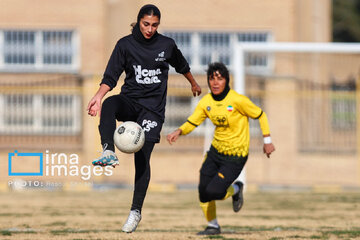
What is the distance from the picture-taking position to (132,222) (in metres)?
8.99

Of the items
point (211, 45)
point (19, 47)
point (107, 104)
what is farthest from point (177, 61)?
point (19, 47)

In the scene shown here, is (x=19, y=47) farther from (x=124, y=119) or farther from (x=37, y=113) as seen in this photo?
(x=124, y=119)

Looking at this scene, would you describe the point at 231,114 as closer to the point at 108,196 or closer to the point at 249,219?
the point at 249,219

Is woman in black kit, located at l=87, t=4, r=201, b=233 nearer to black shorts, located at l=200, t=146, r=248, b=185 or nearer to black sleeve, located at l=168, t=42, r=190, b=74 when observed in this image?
black sleeve, located at l=168, t=42, r=190, b=74

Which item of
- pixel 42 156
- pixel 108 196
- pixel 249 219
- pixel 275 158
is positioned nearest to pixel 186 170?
pixel 275 158

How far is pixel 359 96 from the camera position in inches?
936

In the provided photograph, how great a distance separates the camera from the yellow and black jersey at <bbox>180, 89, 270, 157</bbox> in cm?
1096

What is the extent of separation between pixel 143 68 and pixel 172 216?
17.3 ft

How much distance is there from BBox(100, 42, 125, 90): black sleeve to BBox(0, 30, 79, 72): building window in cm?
1730

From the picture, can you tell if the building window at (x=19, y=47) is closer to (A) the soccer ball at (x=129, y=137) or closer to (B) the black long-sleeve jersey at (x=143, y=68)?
(B) the black long-sleeve jersey at (x=143, y=68)

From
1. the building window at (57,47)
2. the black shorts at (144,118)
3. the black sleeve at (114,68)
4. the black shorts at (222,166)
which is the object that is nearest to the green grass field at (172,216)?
the black shorts at (222,166)

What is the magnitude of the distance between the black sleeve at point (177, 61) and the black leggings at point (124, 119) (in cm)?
70

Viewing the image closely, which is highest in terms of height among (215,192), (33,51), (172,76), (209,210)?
(33,51)

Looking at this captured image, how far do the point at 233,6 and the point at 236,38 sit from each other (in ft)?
3.61
